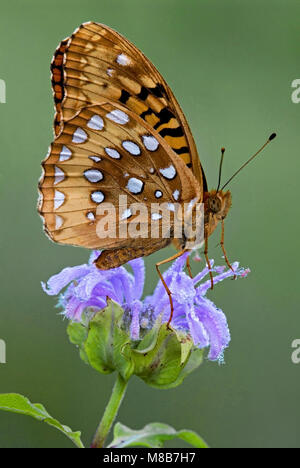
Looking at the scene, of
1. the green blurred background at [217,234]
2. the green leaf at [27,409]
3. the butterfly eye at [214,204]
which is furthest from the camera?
the green blurred background at [217,234]

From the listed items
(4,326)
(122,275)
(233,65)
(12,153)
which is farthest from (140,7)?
(122,275)

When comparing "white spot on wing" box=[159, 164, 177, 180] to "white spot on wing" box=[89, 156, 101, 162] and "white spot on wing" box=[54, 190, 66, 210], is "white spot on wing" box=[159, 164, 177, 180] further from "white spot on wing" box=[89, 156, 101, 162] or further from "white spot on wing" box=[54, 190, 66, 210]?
"white spot on wing" box=[54, 190, 66, 210]

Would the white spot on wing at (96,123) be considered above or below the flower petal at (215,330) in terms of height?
above

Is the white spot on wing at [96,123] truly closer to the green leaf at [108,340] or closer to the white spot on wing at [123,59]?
the white spot on wing at [123,59]

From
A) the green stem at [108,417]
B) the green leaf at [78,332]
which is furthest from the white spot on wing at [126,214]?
the green stem at [108,417]

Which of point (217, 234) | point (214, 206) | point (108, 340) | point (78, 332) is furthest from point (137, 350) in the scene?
point (217, 234)

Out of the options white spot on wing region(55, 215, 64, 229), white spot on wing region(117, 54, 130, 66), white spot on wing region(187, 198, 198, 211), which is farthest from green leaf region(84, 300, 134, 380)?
white spot on wing region(117, 54, 130, 66)

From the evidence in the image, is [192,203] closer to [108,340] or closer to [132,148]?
[132,148]
